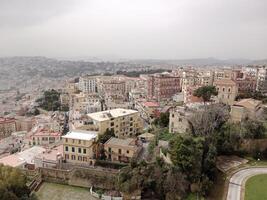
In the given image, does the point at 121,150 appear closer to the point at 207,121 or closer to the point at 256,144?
the point at 207,121

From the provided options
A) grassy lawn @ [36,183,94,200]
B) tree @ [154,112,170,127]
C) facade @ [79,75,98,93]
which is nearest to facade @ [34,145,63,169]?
grassy lawn @ [36,183,94,200]

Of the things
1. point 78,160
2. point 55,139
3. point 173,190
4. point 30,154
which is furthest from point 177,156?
point 55,139

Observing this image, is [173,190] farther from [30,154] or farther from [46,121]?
[46,121]

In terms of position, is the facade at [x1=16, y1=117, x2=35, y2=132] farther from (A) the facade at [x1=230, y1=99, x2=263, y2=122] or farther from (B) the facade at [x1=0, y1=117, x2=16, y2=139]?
(A) the facade at [x1=230, y1=99, x2=263, y2=122]

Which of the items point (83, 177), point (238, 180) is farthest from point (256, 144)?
point (83, 177)

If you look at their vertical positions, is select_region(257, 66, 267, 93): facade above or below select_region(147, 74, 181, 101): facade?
above

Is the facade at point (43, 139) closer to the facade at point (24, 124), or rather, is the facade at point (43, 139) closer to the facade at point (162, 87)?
the facade at point (24, 124)

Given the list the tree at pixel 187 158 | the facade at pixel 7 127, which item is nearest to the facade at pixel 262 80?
the tree at pixel 187 158
